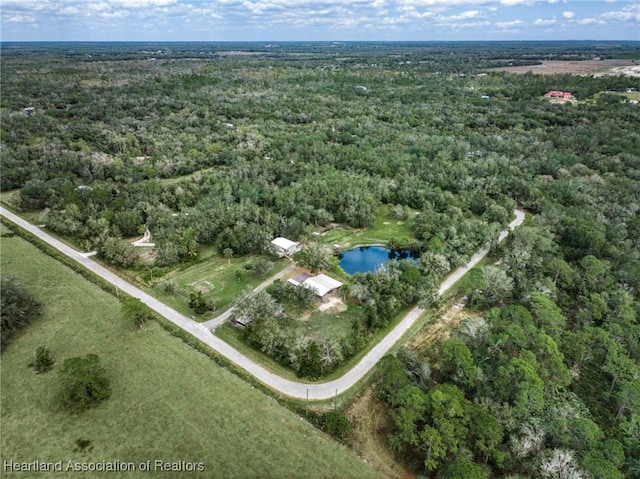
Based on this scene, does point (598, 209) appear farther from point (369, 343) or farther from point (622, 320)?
point (369, 343)

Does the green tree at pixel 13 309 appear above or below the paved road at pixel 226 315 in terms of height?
above

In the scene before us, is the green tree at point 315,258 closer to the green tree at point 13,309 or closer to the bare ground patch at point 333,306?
the bare ground patch at point 333,306

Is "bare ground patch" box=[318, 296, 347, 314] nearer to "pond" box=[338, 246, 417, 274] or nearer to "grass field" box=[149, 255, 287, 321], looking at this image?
"pond" box=[338, 246, 417, 274]

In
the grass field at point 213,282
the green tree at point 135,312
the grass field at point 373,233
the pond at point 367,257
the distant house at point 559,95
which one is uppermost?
the distant house at point 559,95

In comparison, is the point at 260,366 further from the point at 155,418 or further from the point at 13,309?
the point at 13,309

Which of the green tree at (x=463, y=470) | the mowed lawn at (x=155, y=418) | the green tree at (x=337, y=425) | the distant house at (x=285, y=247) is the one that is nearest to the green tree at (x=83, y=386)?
the mowed lawn at (x=155, y=418)

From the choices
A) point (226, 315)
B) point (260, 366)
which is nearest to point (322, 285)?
point (226, 315)

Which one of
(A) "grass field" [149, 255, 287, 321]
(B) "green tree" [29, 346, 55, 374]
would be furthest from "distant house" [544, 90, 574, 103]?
(B) "green tree" [29, 346, 55, 374]
